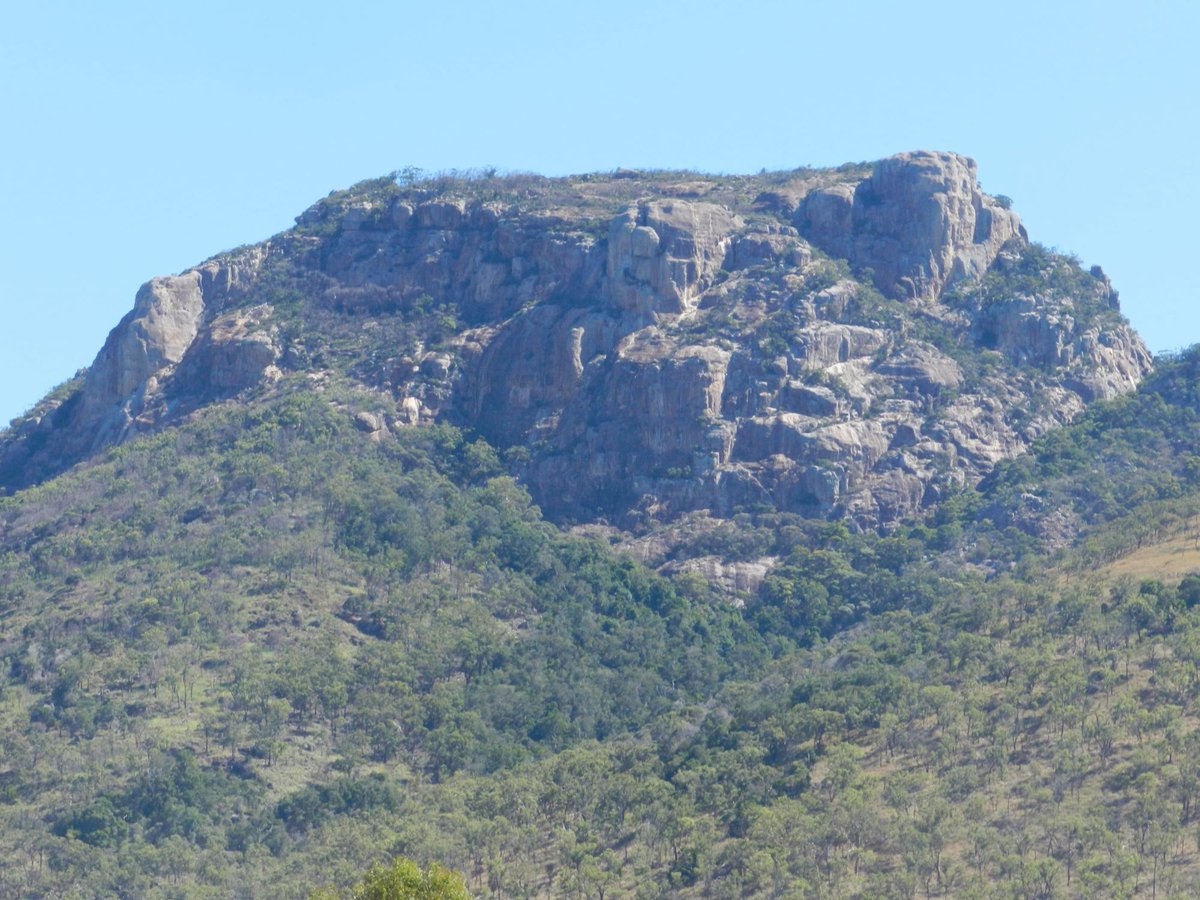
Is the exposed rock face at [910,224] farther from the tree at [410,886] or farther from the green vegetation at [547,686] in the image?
the tree at [410,886]

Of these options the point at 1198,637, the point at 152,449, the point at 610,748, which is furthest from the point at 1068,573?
the point at 152,449

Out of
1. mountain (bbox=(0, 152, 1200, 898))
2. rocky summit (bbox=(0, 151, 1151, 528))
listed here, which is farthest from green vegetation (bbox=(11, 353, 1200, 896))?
rocky summit (bbox=(0, 151, 1151, 528))

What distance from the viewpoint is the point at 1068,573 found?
112 meters

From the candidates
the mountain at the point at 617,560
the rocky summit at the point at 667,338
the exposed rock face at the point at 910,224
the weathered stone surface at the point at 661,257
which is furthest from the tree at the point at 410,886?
the exposed rock face at the point at 910,224

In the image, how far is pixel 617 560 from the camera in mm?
128875

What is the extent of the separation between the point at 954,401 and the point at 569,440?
2557 centimetres

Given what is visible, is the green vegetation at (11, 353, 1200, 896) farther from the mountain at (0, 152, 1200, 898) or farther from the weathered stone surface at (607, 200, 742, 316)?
the weathered stone surface at (607, 200, 742, 316)

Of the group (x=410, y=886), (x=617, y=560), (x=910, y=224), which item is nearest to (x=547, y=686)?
(x=617, y=560)

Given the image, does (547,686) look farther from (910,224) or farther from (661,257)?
(910,224)

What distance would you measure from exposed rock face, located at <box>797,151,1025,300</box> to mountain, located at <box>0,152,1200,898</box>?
315 millimetres

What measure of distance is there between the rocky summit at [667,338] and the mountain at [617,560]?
12.2 inches

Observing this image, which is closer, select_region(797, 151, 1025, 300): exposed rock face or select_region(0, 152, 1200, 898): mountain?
select_region(0, 152, 1200, 898): mountain

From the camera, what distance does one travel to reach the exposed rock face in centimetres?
14612

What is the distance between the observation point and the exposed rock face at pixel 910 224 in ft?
479
